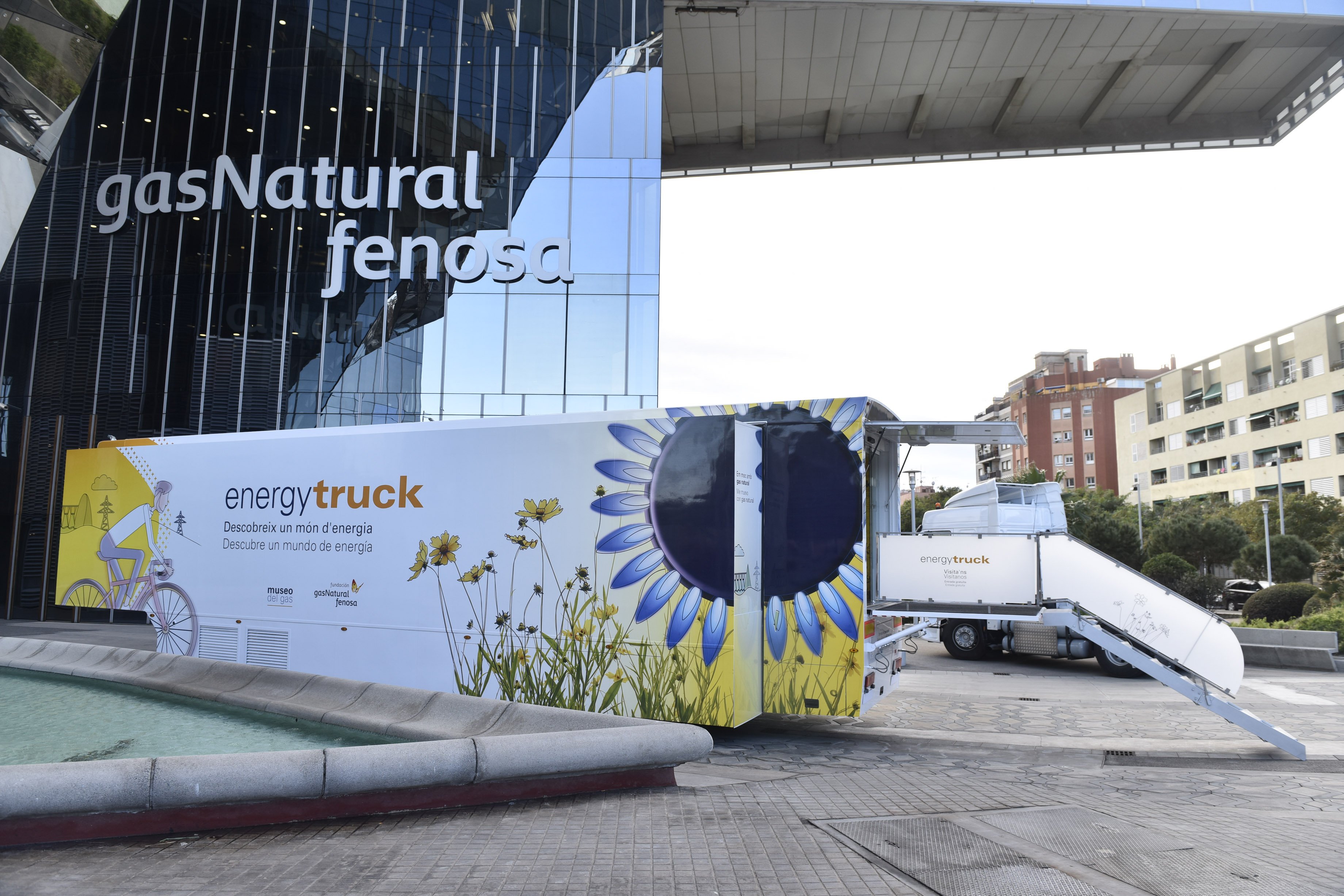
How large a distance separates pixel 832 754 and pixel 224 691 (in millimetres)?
5798

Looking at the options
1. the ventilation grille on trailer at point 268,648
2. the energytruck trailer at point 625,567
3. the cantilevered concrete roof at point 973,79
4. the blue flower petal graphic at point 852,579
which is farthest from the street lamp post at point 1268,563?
the ventilation grille on trailer at point 268,648

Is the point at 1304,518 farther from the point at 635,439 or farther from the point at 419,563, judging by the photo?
the point at 419,563

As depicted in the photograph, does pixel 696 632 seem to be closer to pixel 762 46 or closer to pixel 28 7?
pixel 28 7

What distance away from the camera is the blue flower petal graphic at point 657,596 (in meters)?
8.23

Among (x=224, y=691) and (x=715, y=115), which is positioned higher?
(x=715, y=115)

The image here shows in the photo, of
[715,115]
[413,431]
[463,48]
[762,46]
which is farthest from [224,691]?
[715,115]

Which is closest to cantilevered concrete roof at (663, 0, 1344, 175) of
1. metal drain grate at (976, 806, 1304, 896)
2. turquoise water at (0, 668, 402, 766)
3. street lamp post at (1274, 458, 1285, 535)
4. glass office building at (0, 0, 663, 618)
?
glass office building at (0, 0, 663, 618)

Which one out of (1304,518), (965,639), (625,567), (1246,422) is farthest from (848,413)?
(1246,422)

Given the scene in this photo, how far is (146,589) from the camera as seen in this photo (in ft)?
36.7

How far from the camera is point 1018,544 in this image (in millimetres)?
9859

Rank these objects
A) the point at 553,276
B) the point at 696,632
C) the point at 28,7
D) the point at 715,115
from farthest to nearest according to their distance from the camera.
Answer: the point at 715,115 < the point at 553,276 < the point at 28,7 < the point at 696,632

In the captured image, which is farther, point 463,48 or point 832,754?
point 463,48

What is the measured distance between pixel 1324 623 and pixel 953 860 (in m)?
16.6

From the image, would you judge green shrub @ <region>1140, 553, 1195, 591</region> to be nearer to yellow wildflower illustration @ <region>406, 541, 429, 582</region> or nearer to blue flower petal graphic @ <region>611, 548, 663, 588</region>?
blue flower petal graphic @ <region>611, 548, 663, 588</region>
